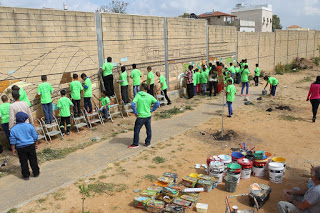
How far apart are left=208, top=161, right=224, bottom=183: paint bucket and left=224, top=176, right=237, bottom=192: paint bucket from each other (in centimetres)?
24

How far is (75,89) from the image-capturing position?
9133mm

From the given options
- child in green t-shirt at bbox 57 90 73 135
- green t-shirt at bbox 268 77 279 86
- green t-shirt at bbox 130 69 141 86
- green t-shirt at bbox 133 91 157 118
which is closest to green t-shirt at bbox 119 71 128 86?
green t-shirt at bbox 130 69 141 86

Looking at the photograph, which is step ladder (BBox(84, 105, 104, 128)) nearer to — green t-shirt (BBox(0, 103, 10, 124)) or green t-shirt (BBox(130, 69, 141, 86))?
green t-shirt (BBox(130, 69, 141, 86))

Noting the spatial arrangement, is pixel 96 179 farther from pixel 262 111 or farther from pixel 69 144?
pixel 262 111

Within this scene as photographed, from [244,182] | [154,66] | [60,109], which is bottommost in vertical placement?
[244,182]

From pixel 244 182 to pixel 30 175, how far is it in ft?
16.6

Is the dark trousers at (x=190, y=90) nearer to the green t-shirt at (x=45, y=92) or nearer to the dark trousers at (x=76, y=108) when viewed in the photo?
the dark trousers at (x=76, y=108)

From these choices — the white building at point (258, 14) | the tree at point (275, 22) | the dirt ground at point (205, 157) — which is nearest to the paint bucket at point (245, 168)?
the dirt ground at point (205, 157)

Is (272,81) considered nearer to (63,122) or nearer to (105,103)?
(105,103)

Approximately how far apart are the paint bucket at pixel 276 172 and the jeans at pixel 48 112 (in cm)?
686

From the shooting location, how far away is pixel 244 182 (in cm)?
581

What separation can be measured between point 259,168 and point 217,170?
104 centimetres

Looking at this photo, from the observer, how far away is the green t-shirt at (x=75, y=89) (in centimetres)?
907

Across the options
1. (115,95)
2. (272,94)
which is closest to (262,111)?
(272,94)
